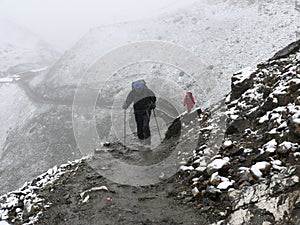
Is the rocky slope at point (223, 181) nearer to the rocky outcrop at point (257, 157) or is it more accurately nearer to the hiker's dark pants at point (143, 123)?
the rocky outcrop at point (257, 157)

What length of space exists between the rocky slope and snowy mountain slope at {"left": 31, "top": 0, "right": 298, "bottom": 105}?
18442mm

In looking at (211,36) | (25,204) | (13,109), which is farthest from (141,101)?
(13,109)

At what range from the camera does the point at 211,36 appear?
34.6 metres

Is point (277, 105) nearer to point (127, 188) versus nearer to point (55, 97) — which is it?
point (127, 188)

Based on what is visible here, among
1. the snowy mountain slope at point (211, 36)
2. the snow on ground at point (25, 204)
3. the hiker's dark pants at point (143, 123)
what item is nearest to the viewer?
the snow on ground at point (25, 204)

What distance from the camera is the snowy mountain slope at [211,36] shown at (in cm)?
2864

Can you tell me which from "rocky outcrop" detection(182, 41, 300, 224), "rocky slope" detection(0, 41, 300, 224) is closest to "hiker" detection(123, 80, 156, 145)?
"rocky slope" detection(0, 41, 300, 224)

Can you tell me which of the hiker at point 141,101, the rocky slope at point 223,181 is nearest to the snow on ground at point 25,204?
the rocky slope at point 223,181

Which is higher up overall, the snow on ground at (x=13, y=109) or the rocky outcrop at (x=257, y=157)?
the snow on ground at (x=13, y=109)

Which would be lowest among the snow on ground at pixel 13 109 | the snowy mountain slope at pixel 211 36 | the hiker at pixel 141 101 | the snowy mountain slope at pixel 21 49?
the hiker at pixel 141 101

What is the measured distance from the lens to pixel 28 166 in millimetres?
28266

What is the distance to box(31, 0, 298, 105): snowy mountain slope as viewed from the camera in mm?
28641

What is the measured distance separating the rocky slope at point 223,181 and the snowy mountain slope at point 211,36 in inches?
726

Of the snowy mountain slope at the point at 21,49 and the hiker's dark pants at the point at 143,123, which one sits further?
the snowy mountain slope at the point at 21,49
